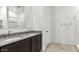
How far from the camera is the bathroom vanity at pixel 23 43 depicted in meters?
1.54

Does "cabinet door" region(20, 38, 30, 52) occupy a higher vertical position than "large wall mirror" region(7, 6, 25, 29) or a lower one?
lower

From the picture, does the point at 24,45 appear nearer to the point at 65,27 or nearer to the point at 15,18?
the point at 15,18

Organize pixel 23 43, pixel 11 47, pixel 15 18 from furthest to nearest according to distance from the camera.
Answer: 1. pixel 15 18
2. pixel 23 43
3. pixel 11 47

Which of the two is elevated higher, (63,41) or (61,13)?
(61,13)

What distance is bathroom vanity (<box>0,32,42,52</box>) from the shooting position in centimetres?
154

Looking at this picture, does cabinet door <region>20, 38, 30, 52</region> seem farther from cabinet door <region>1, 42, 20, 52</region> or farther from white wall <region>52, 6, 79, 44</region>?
white wall <region>52, 6, 79, 44</region>

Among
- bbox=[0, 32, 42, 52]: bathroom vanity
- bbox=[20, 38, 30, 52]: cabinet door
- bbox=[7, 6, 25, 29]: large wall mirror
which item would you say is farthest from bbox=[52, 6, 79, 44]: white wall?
bbox=[7, 6, 25, 29]: large wall mirror

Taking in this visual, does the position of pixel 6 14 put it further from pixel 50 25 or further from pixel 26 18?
pixel 50 25

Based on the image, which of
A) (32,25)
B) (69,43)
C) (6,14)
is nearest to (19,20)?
(6,14)

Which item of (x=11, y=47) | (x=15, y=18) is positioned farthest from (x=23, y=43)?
(x=15, y=18)

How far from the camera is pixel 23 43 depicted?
Answer: 2.05 metres

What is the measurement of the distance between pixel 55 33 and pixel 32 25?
0.58 m
